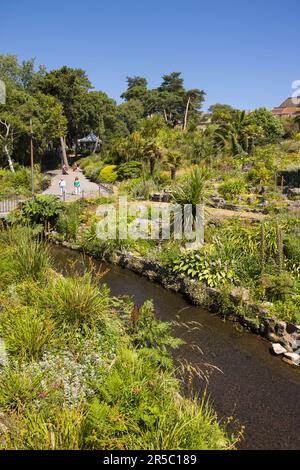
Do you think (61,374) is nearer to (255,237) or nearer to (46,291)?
(46,291)

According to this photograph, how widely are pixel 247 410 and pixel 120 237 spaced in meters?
8.52

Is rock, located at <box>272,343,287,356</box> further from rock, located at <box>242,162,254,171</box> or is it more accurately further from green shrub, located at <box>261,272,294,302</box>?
rock, located at <box>242,162,254,171</box>

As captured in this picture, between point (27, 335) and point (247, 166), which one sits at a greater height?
point (247, 166)

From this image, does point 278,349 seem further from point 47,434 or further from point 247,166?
point 247,166

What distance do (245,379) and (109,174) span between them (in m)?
23.9

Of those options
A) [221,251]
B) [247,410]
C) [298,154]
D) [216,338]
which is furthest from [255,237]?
[298,154]

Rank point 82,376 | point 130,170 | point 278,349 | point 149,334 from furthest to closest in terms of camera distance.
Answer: point 130,170
point 278,349
point 149,334
point 82,376

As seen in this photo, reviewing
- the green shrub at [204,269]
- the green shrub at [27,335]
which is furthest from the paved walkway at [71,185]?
the green shrub at [27,335]

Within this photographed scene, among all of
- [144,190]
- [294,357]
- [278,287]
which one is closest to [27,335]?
[294,357]

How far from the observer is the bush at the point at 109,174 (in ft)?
91.0

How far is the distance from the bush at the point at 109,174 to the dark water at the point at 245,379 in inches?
772

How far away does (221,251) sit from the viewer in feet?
32.6

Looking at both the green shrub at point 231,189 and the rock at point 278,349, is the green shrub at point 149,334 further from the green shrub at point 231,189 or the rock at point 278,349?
the green shrub at point 231,189

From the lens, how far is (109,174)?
28.3 metres
